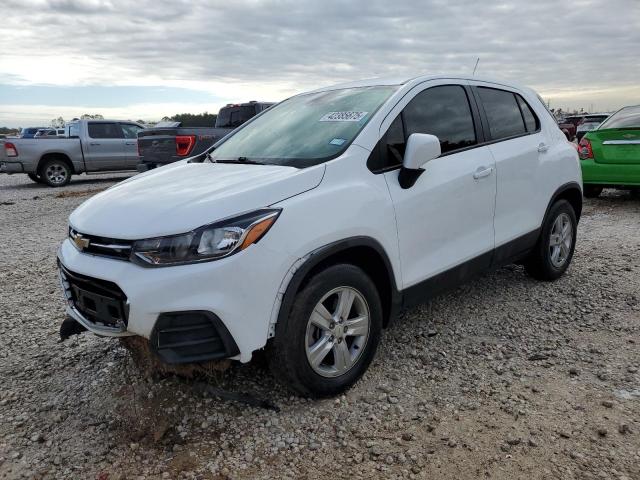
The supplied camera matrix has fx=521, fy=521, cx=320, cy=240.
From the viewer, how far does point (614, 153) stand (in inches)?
322

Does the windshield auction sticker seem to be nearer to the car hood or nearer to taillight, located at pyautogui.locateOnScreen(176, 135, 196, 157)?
the car hood

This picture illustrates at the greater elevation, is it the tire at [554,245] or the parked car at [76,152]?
the parked car at [76,152]

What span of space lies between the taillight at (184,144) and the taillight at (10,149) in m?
6.66

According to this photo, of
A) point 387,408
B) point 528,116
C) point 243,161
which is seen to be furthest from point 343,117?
point 528,116

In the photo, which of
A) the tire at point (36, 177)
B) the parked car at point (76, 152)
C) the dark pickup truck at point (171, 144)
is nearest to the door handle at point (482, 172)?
the dark pickup truck at point (171, 144)

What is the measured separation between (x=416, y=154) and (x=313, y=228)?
0.84 m

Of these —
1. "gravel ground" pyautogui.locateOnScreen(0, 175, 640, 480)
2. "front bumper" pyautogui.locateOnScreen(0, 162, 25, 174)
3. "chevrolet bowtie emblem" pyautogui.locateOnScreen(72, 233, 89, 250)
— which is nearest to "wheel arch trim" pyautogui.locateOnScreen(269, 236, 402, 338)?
"gravel ground" pyautogui.locateOnScreen(0, 175, 640, 480)

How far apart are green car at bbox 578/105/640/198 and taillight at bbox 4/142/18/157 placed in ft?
42.5

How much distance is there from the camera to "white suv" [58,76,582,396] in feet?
7.93

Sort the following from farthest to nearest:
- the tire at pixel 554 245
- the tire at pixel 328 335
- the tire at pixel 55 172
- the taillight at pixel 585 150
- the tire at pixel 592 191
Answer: the tire at pixel 55 172, the tire at pixel 592 191, the taillight at pixel 585 150, the tire at pixel 554 245, the tire at pixel 328 335

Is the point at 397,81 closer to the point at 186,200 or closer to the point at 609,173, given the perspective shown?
the point at 186,200

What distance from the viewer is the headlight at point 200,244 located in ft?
7.88

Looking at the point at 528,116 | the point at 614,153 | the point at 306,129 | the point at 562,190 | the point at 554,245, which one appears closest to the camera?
the point at 306,129

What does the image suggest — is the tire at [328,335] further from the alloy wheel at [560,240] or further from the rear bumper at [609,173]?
the rear bumper at [609,173]
